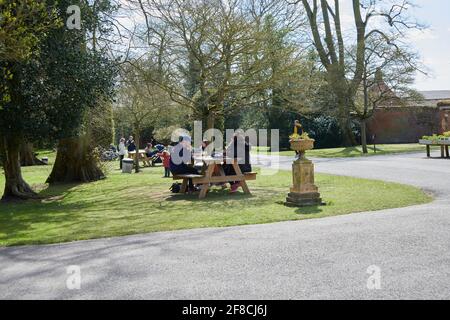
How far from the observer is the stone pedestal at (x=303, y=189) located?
10.4 m

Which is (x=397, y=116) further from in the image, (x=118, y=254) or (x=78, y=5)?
(x=118, y=254)

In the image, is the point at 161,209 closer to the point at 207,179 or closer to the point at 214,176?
the point at 207,179

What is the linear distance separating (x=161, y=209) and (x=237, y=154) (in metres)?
3.46

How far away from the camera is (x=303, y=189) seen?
10.5 metres

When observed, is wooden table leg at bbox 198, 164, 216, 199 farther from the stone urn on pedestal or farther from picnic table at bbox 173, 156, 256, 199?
the stone urn on pedestal

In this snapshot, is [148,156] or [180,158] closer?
[180,158]

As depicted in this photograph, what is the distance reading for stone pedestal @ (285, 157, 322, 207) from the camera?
1041 centimetres

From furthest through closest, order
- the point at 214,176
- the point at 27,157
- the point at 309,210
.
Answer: the point at 27,157 → the point at 214,176 → the point at 309,210

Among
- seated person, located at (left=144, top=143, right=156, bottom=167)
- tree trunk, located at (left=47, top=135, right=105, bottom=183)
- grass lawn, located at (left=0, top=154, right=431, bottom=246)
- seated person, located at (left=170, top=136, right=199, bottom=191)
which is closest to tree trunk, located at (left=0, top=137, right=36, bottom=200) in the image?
grass lawn, located at (left=0, top=154, right=431, bottom=246)

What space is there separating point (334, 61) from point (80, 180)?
2260 centimetres

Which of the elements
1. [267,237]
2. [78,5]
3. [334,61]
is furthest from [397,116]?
[267,237]

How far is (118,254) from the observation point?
6.22 m

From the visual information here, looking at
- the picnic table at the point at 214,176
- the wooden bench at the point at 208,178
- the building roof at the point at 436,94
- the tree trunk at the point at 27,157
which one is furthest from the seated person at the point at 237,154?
the building roof at the point at 436,94

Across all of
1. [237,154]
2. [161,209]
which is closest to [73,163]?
[237,154]
